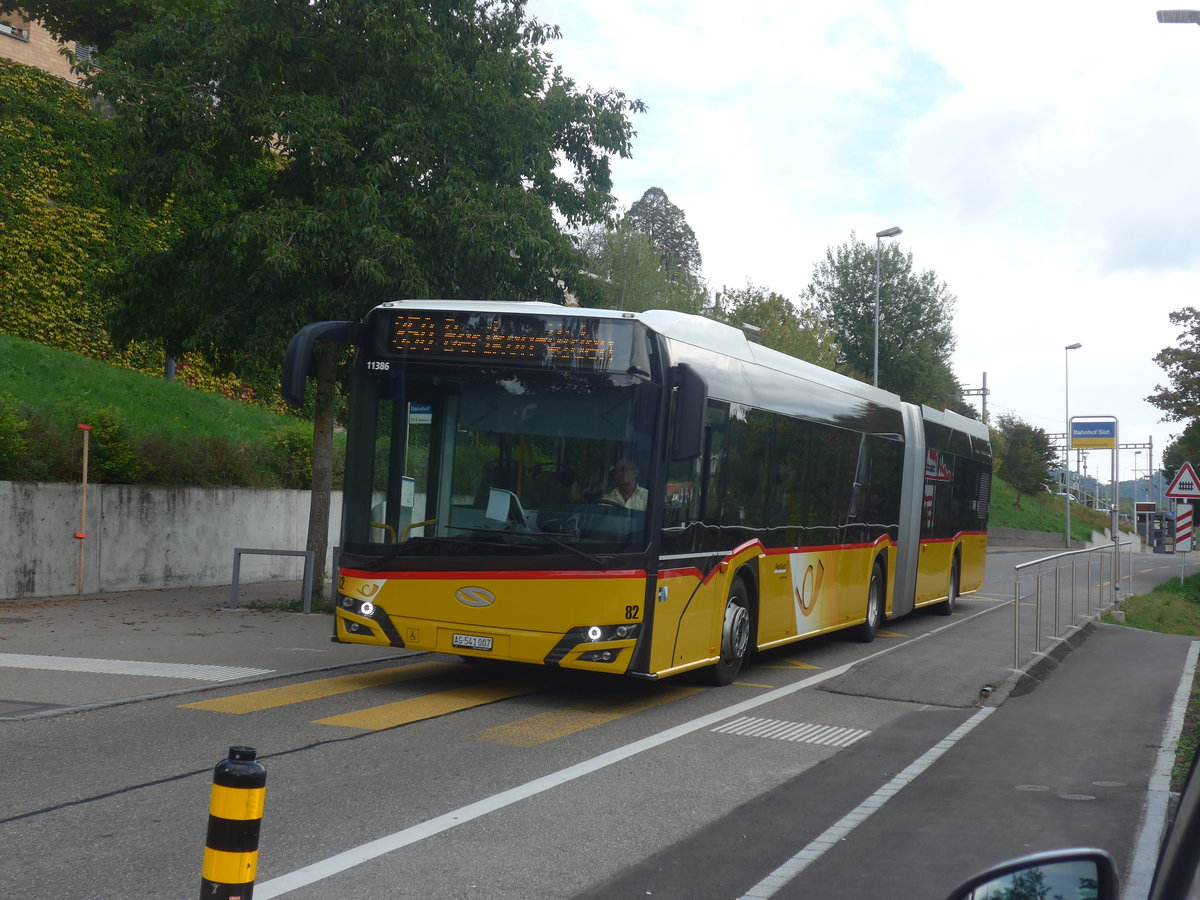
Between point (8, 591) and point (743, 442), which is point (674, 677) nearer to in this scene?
point (743, 442)

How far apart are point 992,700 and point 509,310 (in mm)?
5475

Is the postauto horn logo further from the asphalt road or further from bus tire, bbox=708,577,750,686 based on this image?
bus tire, bbox=708,577,750,686

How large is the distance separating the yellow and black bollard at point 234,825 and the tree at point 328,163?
12.1m

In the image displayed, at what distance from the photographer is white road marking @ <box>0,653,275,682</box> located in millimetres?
10820

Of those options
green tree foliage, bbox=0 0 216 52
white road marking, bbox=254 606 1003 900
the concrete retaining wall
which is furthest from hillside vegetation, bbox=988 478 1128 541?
white road marking, bbox=254 606 1003 900

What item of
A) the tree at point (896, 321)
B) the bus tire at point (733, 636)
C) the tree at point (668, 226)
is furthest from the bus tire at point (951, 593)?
the tree at point (668, 226)

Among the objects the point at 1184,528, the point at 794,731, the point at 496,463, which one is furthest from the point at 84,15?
the point at 1184,528

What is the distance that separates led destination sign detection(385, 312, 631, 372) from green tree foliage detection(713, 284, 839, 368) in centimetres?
3903

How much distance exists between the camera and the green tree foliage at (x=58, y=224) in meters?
24.1

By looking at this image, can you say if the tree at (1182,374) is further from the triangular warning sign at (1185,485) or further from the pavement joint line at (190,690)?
the pavement joint line at (190,690)

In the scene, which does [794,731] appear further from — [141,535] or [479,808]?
[141,535]

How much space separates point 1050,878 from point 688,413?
7.30 metres

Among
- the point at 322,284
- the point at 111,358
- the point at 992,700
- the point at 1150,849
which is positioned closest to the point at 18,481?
the point at 322,284

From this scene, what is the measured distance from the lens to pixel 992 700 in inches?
444
